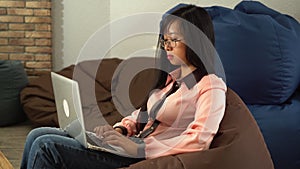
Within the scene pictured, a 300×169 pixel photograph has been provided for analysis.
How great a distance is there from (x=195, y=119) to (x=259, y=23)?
40.7 inches

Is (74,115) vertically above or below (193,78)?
below

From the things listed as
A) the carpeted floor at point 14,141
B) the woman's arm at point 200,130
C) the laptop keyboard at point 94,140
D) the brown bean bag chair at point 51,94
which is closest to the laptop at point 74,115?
the laptop keyboard at point 94,140

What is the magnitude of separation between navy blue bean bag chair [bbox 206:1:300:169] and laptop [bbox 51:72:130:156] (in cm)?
94

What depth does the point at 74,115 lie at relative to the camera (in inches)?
63.1

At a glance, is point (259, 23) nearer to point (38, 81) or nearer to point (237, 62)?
point (237, 62)

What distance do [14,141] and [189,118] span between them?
2.19m

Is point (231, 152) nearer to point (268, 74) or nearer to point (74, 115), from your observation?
point (74, 115)

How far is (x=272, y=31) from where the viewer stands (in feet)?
7.93

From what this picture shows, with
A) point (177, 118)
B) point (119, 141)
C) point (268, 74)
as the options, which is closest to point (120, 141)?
point (119, 141)

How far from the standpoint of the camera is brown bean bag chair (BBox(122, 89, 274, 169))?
4.99 feet

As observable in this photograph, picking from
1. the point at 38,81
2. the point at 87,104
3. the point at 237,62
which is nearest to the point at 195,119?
the point at 237,62

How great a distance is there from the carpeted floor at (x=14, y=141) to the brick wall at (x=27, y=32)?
0.71 metres

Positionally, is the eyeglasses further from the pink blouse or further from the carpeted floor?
the carpeted floor

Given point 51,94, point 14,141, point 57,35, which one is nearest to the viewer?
point 14,141
